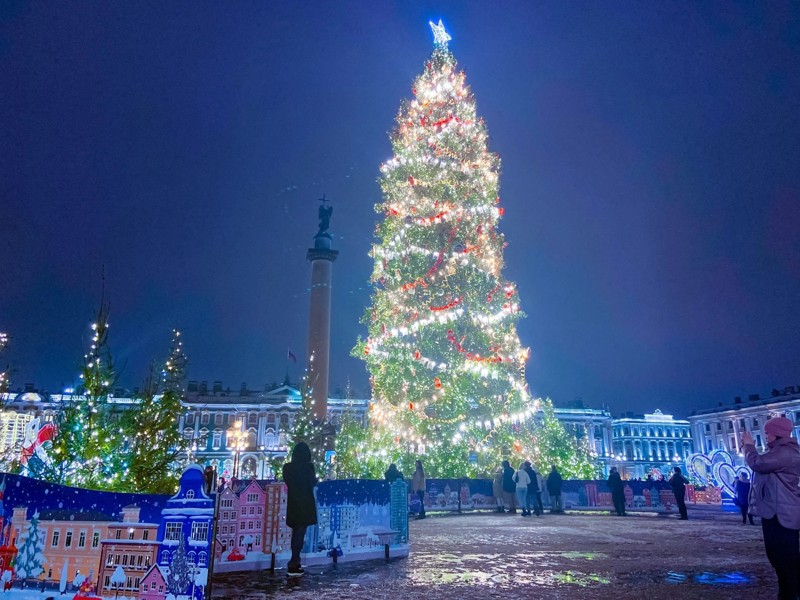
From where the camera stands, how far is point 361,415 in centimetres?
8844

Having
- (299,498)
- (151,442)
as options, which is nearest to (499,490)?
(151,442)

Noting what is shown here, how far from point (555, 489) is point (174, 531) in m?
19.5

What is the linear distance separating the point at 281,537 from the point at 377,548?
184cm

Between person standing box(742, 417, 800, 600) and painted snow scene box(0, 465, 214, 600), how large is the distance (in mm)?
5383

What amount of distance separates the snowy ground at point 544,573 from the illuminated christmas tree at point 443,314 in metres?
9.71

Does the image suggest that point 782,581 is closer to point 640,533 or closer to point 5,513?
point 5,513

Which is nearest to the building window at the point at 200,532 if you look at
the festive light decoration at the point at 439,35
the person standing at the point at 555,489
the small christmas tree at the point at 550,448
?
the person standing at the point at 555,489

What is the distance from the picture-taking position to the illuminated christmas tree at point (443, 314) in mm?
21875

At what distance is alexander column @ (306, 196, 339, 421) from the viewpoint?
34.7 m

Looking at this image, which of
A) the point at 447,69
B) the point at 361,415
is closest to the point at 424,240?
the point at 447,69

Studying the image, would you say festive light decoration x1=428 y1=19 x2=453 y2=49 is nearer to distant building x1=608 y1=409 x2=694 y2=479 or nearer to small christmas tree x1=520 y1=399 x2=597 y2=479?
small christmas tree x1=520 y1=399 x2=597 y2=479

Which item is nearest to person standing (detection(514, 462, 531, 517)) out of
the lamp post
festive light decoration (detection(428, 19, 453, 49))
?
the lamp post

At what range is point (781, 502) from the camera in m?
5.24

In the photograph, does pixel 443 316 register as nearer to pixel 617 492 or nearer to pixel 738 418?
pixel 617 492
